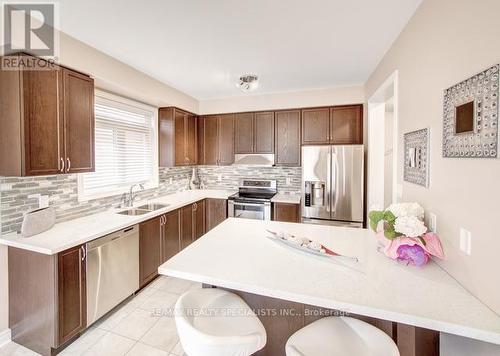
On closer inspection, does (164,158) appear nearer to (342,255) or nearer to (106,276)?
(106,276)

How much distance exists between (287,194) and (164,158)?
83.0 inches

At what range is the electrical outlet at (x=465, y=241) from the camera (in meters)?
1.14

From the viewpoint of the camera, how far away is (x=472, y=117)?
1.09 m

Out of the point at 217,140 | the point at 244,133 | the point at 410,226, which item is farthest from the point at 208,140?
the point at 410,226

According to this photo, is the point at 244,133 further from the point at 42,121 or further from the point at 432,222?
the point at 432,222

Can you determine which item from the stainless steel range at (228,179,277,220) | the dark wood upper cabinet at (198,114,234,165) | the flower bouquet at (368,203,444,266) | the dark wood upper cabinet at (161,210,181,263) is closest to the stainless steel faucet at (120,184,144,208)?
the dark wood upper cabinet at (161,210,181,263)

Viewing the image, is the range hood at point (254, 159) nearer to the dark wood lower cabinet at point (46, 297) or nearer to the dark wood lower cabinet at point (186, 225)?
the dark wood lower cabinet at point (186, 225)

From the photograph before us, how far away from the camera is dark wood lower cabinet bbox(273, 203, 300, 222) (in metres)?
3.57

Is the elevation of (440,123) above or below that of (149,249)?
above

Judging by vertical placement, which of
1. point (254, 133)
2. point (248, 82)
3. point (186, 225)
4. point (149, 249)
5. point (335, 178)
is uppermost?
point (248, 82)

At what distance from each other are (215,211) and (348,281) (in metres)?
2.95

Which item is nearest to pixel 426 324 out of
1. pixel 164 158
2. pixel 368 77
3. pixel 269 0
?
pixel 269 0

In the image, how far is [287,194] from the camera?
4105 mm

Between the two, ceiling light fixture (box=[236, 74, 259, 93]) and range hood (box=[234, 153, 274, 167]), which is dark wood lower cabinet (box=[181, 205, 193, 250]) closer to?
range hood (box=[234, 153, 274, 167])
